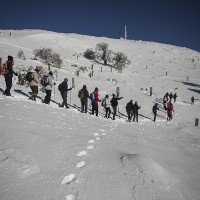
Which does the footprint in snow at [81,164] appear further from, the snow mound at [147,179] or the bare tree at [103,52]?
the bare tree at [103,52]

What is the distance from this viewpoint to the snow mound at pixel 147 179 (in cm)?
310

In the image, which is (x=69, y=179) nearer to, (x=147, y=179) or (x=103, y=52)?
(x=147, y=179)

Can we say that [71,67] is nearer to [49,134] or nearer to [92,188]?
[49,134]

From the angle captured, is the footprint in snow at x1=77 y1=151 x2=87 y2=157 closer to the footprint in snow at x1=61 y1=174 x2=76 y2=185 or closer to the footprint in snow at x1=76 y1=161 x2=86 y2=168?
the footprint in snow at x1=76 y1=161 x2=86 y2=168

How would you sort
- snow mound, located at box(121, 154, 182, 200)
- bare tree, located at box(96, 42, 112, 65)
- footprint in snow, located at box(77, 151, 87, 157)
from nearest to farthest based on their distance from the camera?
1. snow mound, located at box(121, 154, 182, 200)
2. footprint in snow, located at box(77, 151, 87, 157)
3. bare tree, located at box(96, 42, 112, 65)

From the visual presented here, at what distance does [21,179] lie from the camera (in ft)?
10.0

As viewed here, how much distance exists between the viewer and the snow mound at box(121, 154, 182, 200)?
10.2ft

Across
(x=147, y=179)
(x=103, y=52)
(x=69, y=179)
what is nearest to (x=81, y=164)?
(x=69, y=179)

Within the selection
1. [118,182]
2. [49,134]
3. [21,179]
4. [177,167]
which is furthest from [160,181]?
[49,134]

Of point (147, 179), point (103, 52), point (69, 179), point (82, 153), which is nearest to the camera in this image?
point (69, 179)

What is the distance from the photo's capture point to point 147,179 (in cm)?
346

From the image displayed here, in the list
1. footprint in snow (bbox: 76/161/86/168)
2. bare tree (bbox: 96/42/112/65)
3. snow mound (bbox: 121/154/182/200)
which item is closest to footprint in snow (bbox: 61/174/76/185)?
footprint in snow (bbox: 76/161/86/168)

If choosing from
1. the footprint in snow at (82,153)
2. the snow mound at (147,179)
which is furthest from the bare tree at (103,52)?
the snow mound at (147,179)

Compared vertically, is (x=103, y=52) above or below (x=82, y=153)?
above
